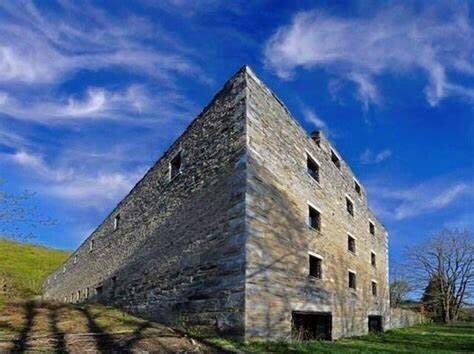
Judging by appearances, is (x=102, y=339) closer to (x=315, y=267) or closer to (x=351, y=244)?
(x=315, y=267)

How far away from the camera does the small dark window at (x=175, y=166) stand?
13.3m

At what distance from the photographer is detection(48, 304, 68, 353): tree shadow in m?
6.48

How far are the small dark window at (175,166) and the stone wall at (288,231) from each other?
11.9 ft

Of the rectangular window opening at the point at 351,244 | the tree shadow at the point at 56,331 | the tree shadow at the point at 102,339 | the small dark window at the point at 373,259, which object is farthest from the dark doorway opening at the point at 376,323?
the tree shadow at the point at 56,331

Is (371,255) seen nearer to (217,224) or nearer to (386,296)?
(386,296)

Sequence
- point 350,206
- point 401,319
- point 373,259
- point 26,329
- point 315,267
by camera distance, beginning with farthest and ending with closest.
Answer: point 401,319, point 373,259, point 350,206, point 315,267, point 26,329

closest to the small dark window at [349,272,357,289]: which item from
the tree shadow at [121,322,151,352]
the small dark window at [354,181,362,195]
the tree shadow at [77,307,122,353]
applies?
the small dark window at [354,181,362,195]

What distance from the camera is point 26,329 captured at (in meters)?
7.63

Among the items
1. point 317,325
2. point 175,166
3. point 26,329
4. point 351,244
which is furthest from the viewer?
point 351,244

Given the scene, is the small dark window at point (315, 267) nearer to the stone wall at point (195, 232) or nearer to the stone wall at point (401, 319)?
the stone wall at point (195, 232)

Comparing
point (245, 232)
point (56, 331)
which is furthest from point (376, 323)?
point (56, 331)

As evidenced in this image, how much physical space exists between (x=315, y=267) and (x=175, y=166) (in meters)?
5.67

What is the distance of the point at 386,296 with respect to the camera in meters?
23.5

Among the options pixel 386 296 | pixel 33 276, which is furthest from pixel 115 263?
pixel 33 276
